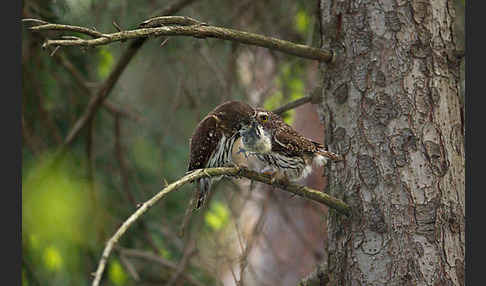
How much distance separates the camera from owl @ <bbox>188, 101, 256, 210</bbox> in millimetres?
4164

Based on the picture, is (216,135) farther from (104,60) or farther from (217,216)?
(217,216)

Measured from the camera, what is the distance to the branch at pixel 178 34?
2264mm

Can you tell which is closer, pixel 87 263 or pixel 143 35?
pixel 143 35

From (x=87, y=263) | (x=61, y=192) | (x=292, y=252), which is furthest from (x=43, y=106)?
(x=292, y=252)

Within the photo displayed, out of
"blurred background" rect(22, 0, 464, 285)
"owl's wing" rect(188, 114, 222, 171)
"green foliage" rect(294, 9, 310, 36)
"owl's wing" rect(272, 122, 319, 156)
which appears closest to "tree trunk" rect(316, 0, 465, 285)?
"owl's wing" rect(272, 122, 319, 156)

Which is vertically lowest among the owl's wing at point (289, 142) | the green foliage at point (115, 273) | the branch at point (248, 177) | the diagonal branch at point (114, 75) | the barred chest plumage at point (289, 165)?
the green foliage at point (115, 273)

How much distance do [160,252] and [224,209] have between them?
262cm

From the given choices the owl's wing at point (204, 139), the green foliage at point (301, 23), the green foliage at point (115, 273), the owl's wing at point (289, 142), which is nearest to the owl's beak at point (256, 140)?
the owl's wing at point (289, 142)

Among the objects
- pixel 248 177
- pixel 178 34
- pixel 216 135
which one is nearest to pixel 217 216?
pixel 216 135

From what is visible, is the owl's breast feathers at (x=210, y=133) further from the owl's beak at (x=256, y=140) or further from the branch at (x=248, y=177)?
the branch at (x=248, y=177)

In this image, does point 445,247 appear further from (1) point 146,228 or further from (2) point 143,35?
(1) point 146,228

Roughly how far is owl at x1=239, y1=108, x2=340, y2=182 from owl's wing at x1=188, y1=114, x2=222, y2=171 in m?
0.30

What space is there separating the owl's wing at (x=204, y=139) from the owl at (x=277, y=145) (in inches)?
11.9

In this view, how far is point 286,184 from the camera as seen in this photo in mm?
3254
